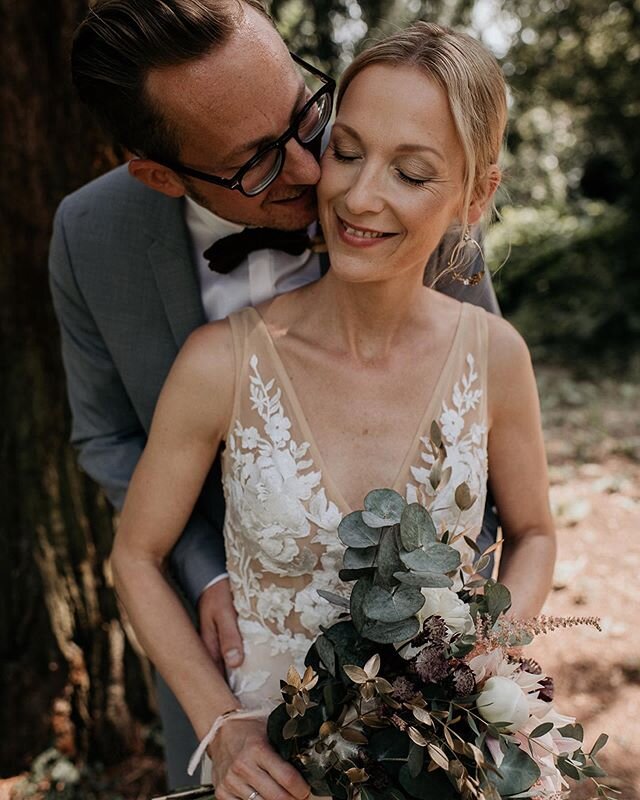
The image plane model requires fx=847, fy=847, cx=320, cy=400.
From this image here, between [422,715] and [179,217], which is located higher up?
[179,217]

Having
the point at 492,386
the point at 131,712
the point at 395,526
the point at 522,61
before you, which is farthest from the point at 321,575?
the point at 522,61

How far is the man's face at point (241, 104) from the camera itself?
1.92m

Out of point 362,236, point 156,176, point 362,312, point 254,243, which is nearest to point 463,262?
point 362,312

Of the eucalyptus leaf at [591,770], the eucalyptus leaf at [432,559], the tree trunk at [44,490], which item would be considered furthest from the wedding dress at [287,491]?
the tree trunk at [44,490]

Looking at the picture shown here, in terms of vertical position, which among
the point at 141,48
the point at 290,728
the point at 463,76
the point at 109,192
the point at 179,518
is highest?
the point at 141,48

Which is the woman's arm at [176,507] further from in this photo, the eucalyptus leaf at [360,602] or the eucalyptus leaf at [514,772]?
the eucalyptus leaf at [514,772]

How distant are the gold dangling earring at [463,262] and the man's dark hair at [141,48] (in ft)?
2.39

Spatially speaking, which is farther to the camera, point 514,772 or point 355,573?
point 355,573

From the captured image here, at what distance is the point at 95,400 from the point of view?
2492mm

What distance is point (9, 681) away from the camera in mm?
3359

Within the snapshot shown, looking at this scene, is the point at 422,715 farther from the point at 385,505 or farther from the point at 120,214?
the point at 120,214

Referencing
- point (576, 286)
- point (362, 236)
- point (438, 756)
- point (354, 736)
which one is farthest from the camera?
point (576, 286)

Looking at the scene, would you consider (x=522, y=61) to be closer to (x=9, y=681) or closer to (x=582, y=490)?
(x=582, y=490)

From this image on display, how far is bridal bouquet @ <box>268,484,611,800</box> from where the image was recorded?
146 cm
